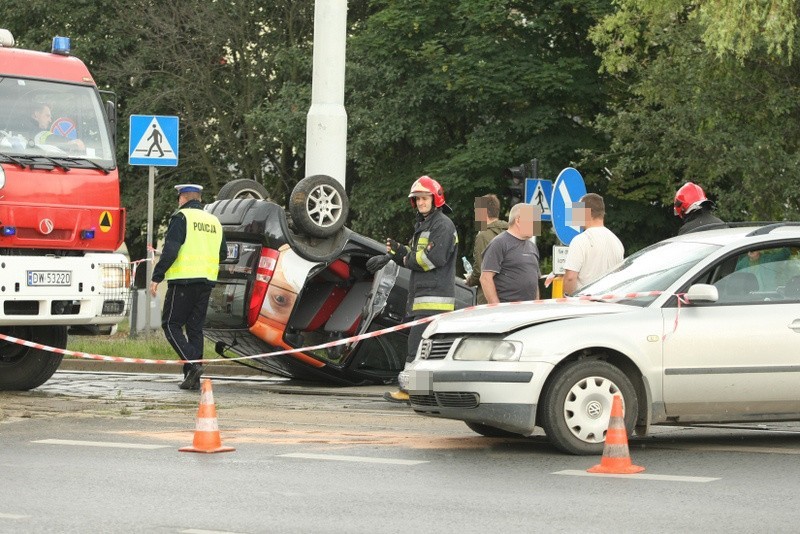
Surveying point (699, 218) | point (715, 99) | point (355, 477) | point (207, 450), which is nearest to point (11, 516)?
point (355, 477)

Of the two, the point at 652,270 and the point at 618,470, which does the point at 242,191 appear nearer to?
the point at 652,270

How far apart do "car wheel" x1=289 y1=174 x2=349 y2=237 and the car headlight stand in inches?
202

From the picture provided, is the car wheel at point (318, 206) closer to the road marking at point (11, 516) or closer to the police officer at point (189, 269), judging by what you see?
the police officer at point (189, 269)

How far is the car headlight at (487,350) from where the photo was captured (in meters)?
10.0

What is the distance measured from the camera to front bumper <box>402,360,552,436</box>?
9.93 m

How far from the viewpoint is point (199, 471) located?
30.3 feet

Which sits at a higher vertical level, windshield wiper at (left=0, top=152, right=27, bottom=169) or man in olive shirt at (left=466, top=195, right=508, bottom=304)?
windshield wiper at (left=0, top=152, right=27, bottom=169)

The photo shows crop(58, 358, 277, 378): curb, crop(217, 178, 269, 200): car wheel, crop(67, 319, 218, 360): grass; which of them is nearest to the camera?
crop(217, 178, 269, 200): car wheel

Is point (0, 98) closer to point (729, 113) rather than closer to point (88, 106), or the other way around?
point (88, 106)

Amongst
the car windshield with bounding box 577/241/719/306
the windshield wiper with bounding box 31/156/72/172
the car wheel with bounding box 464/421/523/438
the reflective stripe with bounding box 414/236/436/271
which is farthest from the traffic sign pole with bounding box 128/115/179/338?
the car windshield with bounding box 577/241/719/306

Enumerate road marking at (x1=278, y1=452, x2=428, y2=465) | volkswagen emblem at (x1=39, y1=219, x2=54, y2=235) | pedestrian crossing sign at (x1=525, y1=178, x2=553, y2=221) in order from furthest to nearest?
pedestrian crossing sign at (x1=525, y1=178, x2=553, y2=221) → volkswagen emblem at (x1=39, y1=219, x2=54, y2=235) → road marking at (x1=278, y1=452, x2=428, y2=465)

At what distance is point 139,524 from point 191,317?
7610 millimetres

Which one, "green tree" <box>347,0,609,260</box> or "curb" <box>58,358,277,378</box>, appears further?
"green tree" <box>347,0,609,260</box>

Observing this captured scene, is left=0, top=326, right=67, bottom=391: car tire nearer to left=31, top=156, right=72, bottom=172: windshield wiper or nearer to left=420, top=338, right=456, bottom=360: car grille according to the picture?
left=31, top=156, right=72, bottom=172: windshield wiper
